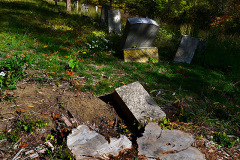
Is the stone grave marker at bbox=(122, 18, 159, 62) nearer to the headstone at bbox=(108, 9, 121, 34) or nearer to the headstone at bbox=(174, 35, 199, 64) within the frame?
the headstone at bbox=(174, 35, 199, 64)

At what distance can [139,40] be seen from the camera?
20.6ft

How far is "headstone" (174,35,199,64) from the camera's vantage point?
6.71 metres

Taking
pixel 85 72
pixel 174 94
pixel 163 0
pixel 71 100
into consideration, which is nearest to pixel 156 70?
pixel 174 94

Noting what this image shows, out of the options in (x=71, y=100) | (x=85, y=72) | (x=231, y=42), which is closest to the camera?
(x=71, y=100)

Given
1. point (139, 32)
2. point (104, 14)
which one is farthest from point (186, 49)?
point (104, 14)

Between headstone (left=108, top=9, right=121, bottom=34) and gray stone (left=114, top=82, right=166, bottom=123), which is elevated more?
headstone (left=108, top=9, right=121, bottom=34)

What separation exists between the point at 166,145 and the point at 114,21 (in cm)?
725

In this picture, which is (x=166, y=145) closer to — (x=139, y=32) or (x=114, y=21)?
(x=139, y=32)

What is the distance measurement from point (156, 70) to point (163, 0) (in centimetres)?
1392

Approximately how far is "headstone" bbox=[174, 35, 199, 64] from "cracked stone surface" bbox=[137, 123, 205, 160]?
476 centimetres

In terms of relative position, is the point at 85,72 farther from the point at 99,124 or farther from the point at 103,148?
the point at 103,148

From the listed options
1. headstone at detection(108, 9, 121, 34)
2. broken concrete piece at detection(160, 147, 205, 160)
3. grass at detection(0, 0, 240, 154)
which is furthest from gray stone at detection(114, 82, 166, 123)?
headstone at detection(108, 9, 121, 34)

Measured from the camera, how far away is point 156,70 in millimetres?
5641

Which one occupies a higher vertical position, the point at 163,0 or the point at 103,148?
the point at 163,0
